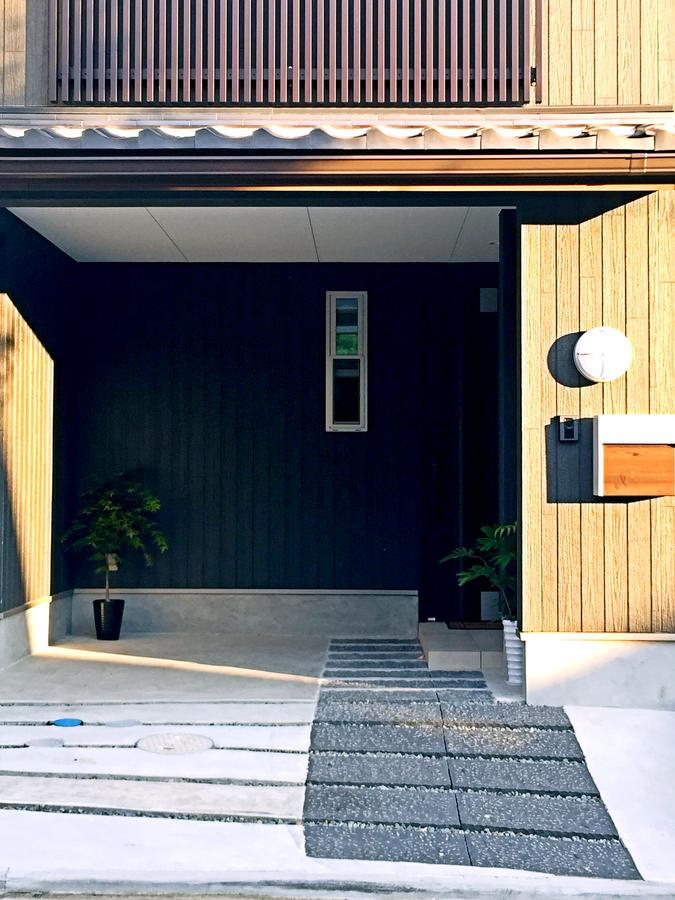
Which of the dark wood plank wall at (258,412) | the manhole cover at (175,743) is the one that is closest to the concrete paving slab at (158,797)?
the manhole cover at (175,743)

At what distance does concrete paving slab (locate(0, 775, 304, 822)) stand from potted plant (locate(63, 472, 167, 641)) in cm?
344

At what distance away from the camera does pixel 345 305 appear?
27.7ft

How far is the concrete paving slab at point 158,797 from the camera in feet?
13.9

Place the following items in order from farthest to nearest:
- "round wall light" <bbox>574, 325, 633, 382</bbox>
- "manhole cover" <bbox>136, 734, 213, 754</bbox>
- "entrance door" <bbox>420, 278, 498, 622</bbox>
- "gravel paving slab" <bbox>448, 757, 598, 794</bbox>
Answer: "entrance door" <bbox>420, 278, 498, 622</bbox>, "round wall light" <bbox>574, 325, 633, 382</bbox>, "manhole cover" <bbox>136, 734, 213, 754</bbox>, "gravel paving slab" <bbox>448, 757, 598, 794</bbox>

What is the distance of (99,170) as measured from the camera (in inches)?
215

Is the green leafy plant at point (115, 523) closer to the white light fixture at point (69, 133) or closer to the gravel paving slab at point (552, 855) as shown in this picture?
the white light fixture at point (69, 133)

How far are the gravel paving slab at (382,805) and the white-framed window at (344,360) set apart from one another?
4229 millimetres

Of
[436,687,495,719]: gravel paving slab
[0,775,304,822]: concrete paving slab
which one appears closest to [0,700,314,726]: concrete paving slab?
[436,687,495,719]: gravel paving slab

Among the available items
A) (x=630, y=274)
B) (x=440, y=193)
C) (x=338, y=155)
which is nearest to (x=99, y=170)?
(x=338, y=155)

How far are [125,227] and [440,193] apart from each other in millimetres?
2559

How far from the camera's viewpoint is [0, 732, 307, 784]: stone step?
15.1ft

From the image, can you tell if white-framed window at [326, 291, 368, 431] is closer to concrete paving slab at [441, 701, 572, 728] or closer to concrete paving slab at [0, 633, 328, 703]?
concrete paving slab at [0, 633, 328, 703]

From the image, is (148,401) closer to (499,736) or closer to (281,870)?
(499,736)

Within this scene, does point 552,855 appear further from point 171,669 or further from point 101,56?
point 101,56
